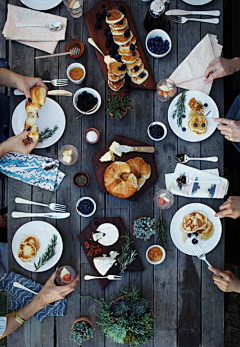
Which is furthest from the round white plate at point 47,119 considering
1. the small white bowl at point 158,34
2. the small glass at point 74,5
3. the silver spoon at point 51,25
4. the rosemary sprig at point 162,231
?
the rosemary sprig at point 162,231

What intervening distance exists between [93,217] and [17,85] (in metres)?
1.04

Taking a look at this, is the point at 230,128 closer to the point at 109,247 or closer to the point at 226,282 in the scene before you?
the point at 226,282

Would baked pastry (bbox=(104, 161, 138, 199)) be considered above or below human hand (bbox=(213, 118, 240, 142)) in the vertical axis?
below

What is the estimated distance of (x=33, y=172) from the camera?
179 centimetres

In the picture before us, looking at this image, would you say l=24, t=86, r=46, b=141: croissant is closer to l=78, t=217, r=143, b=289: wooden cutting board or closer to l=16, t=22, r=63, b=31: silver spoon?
l=16, t=22, r=63, b=31: silver spoon

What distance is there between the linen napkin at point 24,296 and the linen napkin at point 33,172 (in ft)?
2.13

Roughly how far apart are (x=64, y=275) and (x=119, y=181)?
749 millimetres

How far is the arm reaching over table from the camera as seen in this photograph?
1681 mm

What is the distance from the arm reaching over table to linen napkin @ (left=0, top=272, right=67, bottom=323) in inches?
3.0

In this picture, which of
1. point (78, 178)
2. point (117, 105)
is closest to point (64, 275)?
point (78, 178)

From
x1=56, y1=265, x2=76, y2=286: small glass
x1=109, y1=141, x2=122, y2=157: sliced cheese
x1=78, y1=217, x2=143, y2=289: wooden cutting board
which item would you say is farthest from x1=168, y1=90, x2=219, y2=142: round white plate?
x1=56, y1=265, x2=76, y2=286: small glass

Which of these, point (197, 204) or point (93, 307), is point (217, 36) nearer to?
point (197, 204)

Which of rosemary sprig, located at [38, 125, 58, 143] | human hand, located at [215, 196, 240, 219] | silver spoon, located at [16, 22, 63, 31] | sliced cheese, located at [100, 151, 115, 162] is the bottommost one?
human hand, located at [215, 196, 240, 219]

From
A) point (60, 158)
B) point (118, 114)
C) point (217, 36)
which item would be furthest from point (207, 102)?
point (60, 158)
